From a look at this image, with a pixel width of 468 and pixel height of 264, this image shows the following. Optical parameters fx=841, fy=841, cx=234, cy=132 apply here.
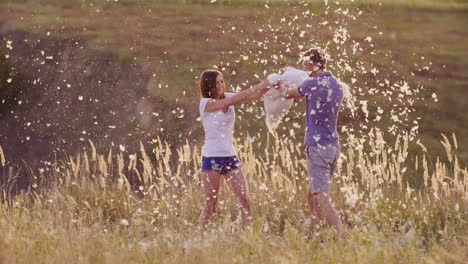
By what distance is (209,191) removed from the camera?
7.03 m

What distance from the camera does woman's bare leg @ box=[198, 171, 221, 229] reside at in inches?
275

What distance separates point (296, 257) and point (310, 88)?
1.81 metres

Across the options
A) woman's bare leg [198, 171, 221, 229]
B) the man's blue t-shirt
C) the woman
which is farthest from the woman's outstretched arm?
woman's bare leg [198, 171, 221, 229]

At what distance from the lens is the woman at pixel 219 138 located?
688 centimetres

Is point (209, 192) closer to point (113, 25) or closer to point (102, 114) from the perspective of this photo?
point (102, 114)

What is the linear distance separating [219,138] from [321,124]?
84 cm

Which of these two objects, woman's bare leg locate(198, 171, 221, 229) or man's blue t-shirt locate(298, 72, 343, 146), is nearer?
man's blue t-shirt locate(298, 72, 343, 146)

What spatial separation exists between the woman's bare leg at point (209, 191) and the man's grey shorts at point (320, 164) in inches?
30.5

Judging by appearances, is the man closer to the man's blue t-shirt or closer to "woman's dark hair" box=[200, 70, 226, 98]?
the man's blue t-shirt

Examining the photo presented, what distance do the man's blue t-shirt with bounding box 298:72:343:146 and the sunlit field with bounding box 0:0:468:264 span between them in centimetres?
79

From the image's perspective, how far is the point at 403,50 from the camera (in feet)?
81.9

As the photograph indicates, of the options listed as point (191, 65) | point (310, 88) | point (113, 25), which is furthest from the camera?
point (113, 25)

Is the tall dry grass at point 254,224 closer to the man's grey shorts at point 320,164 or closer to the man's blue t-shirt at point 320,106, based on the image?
the man's grey shorts at point 320,164

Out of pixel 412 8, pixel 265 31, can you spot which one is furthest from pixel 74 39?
pixel 412 8
